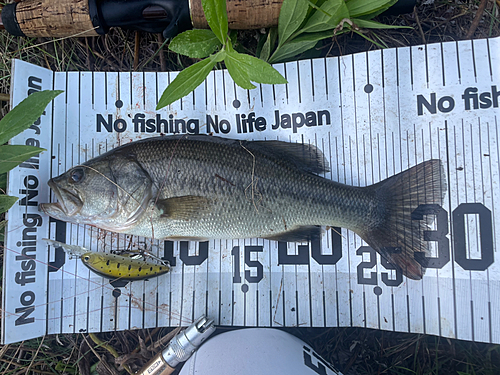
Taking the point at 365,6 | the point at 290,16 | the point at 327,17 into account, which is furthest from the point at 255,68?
the point at 365,6

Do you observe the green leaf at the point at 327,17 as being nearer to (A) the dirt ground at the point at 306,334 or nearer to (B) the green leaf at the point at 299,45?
(B) the green leaf at the point at 299,45

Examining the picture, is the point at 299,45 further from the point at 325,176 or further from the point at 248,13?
the point at 325,176

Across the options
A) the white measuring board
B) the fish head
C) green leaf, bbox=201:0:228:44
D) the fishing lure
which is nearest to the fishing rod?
the white measuring board

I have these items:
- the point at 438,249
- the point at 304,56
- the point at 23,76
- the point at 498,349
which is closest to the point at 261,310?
the point at 438,249

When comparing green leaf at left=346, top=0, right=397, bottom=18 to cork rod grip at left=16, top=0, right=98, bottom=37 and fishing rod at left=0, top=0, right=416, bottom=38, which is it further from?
cork rod grip at left=16, top=0, right=98, bottom=37

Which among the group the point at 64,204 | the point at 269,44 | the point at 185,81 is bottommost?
the point at 64,204

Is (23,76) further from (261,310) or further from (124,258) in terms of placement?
(261,310)
